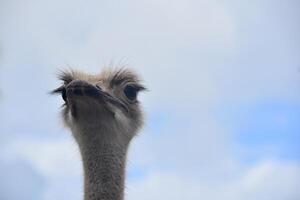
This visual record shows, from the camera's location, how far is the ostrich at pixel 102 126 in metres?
5.07

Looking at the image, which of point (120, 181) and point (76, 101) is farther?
point (120, 181)

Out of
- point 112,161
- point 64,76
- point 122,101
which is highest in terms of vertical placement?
point 64,76

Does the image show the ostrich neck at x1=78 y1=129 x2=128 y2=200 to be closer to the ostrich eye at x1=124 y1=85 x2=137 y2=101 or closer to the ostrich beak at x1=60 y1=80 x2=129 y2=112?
the ostrich beak at x1=60 y1=80 x2=129 y2=112

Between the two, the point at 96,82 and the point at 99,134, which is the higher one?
the point at 96,82

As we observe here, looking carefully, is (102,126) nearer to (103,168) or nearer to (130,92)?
(103,168)

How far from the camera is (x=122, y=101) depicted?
5.56 m

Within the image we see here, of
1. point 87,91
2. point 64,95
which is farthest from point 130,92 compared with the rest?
point 87,91

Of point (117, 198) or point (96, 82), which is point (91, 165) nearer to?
point (117, 198)

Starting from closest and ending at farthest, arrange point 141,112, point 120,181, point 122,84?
point 120,181 → point 122,84 → point 141,112

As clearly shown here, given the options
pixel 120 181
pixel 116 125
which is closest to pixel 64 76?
pixel 116 125

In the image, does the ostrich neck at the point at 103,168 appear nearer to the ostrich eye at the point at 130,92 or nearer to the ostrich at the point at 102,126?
the ostrich at the point at 102,126

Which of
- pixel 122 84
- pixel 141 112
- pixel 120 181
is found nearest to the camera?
pixel 120 181

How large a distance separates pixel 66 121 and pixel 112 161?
2.24 ft

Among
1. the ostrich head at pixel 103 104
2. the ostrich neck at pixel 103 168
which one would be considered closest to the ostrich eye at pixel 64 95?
the ostrich head at pixel 103 104
